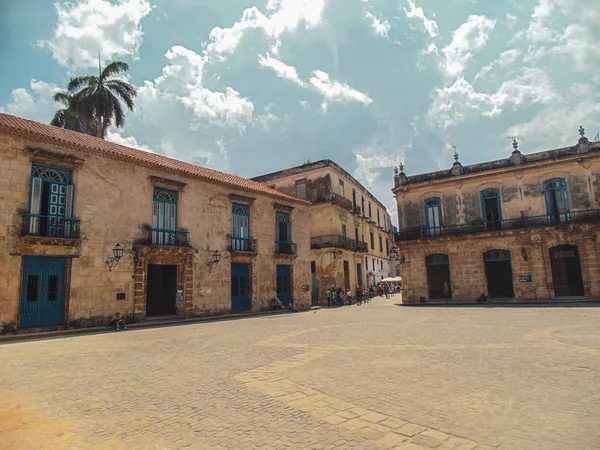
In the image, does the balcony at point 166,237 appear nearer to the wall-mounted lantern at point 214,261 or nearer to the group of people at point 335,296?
the wall-mounted lantern at point 214,261

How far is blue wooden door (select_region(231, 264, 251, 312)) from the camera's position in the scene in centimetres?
1985

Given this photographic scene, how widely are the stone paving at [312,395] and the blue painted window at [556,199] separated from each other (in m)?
16.9

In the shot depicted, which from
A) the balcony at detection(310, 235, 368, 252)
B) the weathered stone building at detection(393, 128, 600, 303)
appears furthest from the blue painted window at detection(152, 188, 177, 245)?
the weathered stone building at detection(393, 128, 600, 303)

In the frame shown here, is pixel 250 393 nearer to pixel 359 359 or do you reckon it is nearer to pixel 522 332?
pixel 359 359

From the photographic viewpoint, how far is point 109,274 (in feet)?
48.0

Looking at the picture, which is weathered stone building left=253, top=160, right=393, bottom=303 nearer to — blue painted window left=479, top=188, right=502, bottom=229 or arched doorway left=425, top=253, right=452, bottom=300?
arched doorway left=425, top=253, right=452, bottom=300

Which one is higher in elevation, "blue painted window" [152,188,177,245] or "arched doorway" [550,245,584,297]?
→ "blue painted window" [152,188,177,245]

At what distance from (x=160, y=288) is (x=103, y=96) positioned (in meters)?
14.7

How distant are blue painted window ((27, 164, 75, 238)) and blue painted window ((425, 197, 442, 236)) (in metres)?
21.7

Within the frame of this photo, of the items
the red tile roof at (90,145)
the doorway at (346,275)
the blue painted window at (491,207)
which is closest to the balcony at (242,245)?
the red tile roof at (90,145)

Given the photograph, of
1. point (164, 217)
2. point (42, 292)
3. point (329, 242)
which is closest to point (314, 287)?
point (329, 242)

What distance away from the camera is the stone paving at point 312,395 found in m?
3.58

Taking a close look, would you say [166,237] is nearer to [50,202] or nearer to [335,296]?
[50,202]

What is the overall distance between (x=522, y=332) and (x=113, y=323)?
1380 centimetres
